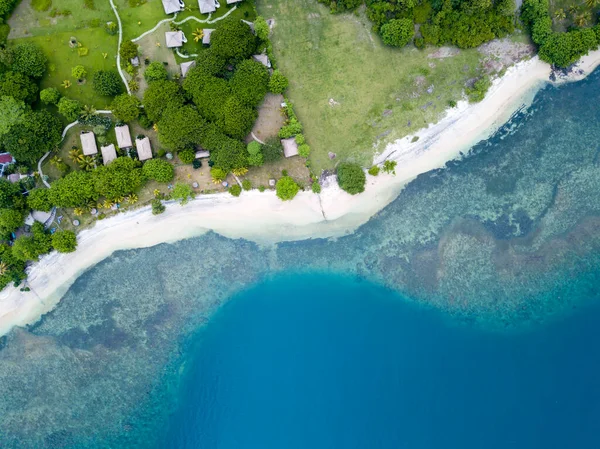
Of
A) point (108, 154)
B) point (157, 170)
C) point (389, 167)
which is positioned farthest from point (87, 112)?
point (389, 167)

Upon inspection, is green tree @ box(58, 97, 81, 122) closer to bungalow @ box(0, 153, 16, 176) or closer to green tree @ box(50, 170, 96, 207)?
green tree @ box(50, 170, 96, 207)

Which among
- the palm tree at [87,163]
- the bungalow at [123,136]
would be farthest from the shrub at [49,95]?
the bungalow at [123,136]

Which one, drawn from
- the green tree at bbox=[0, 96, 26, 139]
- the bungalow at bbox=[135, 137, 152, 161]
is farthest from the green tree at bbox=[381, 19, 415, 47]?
the green tree at bbox=[0, 96, 26, 139]

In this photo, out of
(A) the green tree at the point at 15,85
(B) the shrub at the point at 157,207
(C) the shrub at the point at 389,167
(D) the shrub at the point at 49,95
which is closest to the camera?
(A) the green tree at the point at 15,85

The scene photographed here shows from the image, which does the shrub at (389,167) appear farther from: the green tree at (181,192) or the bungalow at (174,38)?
the bungalow at (174,38)

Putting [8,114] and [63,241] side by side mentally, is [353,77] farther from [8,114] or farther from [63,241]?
[8,114]
